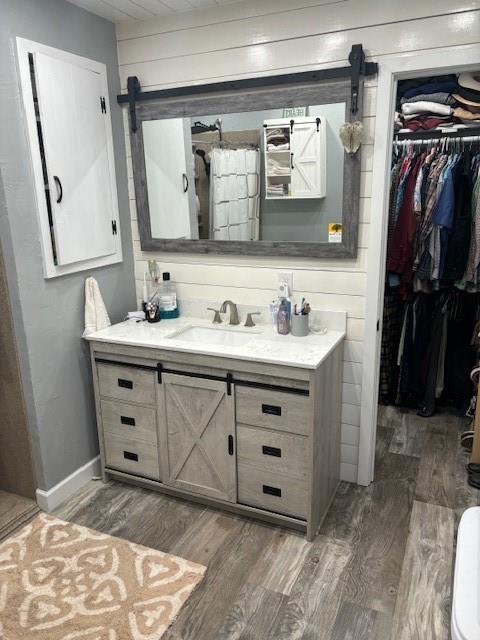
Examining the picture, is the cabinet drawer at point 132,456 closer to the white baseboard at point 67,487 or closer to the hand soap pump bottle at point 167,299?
the white baseboard at point 67,487

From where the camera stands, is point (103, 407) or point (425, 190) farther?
point (425, 190)

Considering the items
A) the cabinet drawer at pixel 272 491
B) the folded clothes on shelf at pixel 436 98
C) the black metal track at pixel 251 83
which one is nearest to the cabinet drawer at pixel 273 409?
the cabinet drawer at pixel 272 491

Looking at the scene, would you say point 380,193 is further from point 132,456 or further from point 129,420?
point 132,456

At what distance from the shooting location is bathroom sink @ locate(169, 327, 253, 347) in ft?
8.48

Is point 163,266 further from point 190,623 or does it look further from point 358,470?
point 190,623

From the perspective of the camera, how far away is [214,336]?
2.68m

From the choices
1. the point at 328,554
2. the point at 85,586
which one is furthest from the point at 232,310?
the point at 85,586

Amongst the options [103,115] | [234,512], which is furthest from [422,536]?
[103,115]

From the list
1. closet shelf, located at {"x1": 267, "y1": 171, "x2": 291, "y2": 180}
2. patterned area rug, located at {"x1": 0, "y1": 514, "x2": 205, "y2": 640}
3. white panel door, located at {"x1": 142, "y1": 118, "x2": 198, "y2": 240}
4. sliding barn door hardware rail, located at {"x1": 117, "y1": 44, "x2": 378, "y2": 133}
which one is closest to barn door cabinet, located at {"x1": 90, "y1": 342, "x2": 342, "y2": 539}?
patterned area rug, located at {"x1": 0, "y1": 514, "x2": 205, "y2": 640}

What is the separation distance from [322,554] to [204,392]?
0.89 m

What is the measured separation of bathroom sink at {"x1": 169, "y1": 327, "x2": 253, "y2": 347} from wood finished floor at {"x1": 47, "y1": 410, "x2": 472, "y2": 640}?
33.5 inches

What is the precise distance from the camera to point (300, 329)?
8.04ft

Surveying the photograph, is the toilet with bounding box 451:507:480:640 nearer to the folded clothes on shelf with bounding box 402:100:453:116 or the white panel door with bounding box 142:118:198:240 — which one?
the white panel door with bounding box 142:118:198:240

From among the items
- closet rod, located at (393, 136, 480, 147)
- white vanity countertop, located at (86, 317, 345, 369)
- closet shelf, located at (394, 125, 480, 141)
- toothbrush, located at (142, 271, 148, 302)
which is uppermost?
closet shelf, located at (394, 125, 480, 141)
